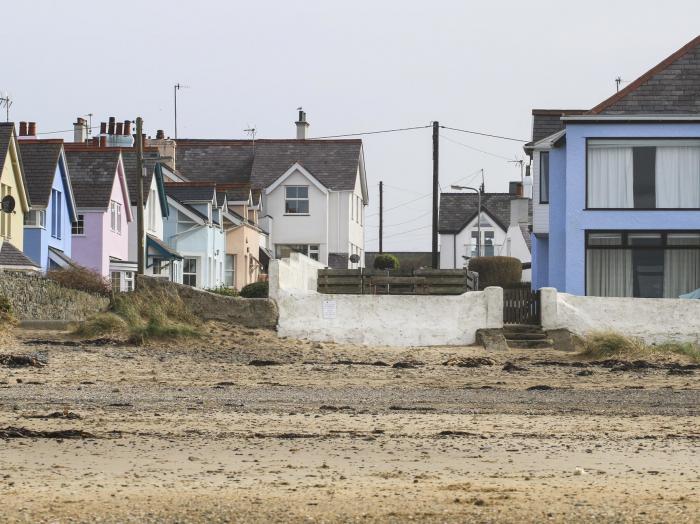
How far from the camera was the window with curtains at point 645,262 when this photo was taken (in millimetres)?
35969

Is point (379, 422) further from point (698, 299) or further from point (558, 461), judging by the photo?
point (698, 299)

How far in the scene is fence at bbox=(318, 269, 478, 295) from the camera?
3703cm

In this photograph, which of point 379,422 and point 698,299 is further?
point 698,299

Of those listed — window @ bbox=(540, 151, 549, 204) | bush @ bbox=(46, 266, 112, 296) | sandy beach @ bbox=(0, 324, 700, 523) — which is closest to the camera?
sandy beach @ bbox=(0, 324, 700, 523)

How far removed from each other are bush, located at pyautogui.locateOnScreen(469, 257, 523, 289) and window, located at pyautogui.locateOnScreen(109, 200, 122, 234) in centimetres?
1505

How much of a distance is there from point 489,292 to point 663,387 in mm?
10263

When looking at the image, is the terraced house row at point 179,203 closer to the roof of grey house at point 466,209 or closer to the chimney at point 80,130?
the chimney at point 80,130

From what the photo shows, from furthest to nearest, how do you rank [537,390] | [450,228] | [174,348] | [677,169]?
[450,228]
[677,169]
[174,348]
[537,390]

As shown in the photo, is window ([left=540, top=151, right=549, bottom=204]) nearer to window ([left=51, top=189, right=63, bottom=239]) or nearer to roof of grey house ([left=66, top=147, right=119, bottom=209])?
window ([left=51, top=189, right=63, bottom=239])

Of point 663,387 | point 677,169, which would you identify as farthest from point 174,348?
point 677,169

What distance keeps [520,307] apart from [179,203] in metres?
32.5

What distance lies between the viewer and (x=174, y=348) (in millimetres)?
27234

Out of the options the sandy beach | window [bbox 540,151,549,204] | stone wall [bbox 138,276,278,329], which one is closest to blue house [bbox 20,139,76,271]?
window [bbox 540,151,549,204]

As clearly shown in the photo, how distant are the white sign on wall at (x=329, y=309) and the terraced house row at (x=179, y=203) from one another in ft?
48.8
